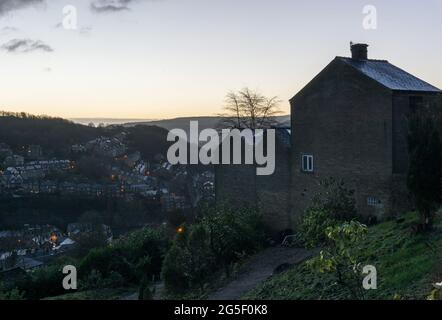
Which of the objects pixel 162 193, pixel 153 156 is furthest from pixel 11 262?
pixel 153 156

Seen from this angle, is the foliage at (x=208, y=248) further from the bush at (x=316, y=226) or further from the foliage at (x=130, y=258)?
the bush at (x=316, y=226)

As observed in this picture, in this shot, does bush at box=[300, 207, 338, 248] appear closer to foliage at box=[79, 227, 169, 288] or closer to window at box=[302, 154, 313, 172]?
window at box=[302, 154, 313, 172]

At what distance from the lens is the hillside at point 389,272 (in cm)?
1184

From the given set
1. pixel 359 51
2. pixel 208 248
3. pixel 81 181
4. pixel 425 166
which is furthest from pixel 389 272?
pixel 81 181

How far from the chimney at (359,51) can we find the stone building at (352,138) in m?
0.05

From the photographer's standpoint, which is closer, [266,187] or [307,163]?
[307,163]

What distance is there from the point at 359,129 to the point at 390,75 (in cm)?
330

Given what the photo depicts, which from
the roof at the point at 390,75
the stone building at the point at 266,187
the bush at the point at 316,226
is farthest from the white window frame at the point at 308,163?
the bush at the point at 316,226

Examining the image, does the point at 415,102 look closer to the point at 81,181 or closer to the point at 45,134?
the point at 81,181

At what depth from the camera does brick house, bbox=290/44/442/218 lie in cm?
2397

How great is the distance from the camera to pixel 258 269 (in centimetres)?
2203

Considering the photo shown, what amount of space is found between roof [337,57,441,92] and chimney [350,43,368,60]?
21.5 inches

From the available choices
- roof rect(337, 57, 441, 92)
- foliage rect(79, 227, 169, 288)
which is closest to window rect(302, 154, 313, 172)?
roof rect(337, 57, 441, 92)
